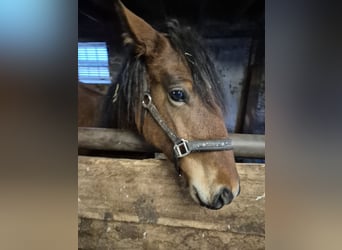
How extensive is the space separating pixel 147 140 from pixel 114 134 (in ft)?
0.39

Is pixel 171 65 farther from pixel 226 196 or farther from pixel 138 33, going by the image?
pixel 226 196

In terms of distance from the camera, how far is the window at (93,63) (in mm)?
1284

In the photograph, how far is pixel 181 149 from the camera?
3.93ft

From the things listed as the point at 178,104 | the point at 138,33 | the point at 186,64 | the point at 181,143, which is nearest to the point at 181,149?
the point at 181,143

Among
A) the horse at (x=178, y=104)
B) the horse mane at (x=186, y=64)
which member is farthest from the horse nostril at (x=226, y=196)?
the horse mane at (x=186, y=64)

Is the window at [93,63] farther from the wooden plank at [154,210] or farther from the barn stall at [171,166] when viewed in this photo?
the wooden plank at [154,210]

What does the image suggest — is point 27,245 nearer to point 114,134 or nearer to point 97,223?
point 97,223

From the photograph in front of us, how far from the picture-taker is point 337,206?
1057mm

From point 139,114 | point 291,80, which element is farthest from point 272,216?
point 139,114

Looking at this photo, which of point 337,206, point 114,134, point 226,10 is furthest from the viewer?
point 114,134

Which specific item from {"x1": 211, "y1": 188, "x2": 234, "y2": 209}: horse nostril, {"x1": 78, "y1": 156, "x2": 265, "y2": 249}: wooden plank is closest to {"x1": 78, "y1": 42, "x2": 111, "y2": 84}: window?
{"x1": 78, "y1": 156, "x2": 265, "y2": 249}: wooden plank

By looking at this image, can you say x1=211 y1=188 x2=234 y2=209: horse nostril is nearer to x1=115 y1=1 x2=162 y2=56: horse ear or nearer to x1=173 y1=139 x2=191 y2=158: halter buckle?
x1=173 y1=139 x2=191 y2=158: halter buckle

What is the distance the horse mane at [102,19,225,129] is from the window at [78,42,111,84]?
52 mm

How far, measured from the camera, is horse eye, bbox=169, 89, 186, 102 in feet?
3.99
